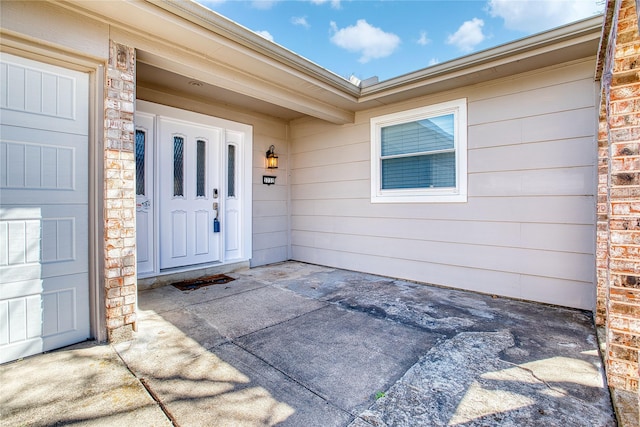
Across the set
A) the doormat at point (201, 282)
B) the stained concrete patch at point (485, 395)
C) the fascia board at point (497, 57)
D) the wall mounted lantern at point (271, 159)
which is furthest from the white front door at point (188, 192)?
the stained concrete patch at point (485, 395)

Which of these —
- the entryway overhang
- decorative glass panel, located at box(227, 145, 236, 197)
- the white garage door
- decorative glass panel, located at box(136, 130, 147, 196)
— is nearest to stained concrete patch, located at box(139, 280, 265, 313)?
the white garage door

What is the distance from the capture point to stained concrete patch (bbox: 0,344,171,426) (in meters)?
1.57

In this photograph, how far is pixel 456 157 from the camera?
3850 millimetres

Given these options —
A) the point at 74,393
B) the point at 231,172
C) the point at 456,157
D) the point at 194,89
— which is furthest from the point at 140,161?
the point at 456,157

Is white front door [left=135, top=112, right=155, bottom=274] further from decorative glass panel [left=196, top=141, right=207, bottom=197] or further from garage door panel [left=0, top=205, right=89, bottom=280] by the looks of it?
garage door panel [left=0, top=205, right=89, bottom=280]

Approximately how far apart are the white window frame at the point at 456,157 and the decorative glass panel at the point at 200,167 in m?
2.46

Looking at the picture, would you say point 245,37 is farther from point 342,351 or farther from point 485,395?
point 485,395

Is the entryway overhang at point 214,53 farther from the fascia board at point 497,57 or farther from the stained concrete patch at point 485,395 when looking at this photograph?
the stained concrete patch at point 485,395

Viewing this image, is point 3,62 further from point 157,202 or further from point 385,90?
point 385,90

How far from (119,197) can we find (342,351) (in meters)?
2.07

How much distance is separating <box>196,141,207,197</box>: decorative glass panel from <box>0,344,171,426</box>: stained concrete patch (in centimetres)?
266

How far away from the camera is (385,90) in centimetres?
404

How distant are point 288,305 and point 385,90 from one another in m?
2.90

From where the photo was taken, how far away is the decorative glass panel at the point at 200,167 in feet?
14.9
